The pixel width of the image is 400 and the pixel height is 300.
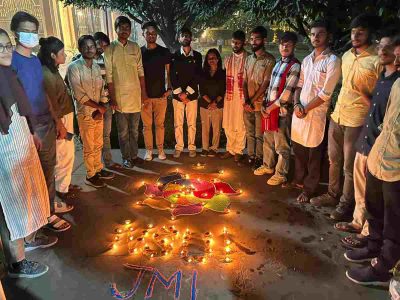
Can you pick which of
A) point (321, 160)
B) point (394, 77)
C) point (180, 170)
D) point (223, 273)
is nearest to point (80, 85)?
point (180, 170)

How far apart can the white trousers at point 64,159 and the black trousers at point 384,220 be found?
11.7ft

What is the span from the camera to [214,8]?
6746 mm

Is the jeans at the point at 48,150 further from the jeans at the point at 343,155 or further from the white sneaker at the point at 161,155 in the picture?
the jeans at the point at 343,155

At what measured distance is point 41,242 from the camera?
365 centimetres

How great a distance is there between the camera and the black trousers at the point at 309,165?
4438 mm

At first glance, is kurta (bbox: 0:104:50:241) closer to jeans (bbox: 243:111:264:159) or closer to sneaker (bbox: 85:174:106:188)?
sneaker (bbox: 85:174:106:188)

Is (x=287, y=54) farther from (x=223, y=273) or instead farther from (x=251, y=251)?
(x=223, y=273)

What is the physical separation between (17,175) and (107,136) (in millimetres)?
2541

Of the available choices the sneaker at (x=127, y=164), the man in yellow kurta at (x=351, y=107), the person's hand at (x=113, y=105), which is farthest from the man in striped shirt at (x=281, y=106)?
the person's hand at (x=113, y=105)

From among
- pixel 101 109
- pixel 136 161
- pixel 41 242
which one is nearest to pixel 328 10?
pixel 101 109

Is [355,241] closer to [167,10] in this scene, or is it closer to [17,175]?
[17,175]

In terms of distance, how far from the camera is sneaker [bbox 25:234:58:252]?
3.60 metres

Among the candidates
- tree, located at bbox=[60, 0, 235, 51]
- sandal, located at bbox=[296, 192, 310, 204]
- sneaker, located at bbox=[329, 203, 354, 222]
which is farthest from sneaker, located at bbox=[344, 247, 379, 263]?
tree, located at bbox=[60, 0, 235, 51]

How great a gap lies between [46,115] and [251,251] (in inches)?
106
